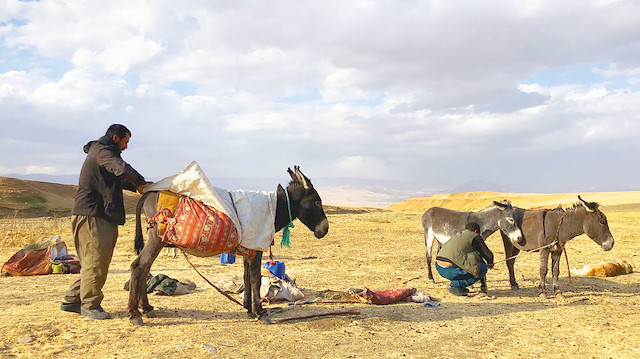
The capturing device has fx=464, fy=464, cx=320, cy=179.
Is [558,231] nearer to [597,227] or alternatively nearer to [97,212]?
[597,227]

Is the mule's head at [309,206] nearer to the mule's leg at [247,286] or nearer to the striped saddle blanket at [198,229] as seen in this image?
the mule's leg at [247,286]

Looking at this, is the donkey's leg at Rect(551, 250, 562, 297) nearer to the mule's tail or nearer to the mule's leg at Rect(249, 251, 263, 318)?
the mule's leg at Rect(249, 251, 263, 318)

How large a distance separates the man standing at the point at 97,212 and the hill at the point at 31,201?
2924 centimetres

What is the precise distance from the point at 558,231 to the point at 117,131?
839 cm

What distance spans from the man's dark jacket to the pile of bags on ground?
5.82m

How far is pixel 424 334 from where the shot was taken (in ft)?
22.6

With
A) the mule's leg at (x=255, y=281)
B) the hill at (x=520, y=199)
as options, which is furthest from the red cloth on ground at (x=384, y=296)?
the hill at (x=520, y=199)

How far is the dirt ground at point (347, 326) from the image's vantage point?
233 inches

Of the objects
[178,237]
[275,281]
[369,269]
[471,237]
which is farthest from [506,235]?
[178,237]

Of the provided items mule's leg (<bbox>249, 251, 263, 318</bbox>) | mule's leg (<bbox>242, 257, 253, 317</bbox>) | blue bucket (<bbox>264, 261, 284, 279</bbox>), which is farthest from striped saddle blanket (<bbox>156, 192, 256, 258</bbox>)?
blue bucket (<bbox>264, 261, 284, 279</bbox>)

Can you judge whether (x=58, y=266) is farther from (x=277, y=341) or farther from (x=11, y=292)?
(x=277, y=341)

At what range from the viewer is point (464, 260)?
924 centimetres

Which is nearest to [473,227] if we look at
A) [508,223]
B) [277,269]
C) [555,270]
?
[508,223]

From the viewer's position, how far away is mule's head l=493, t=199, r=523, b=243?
9.90 metres
